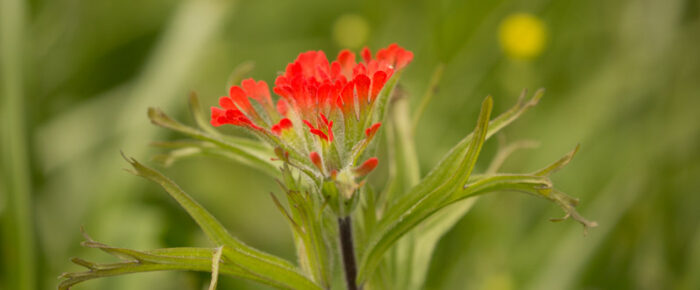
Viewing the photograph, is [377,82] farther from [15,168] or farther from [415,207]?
[15,168]

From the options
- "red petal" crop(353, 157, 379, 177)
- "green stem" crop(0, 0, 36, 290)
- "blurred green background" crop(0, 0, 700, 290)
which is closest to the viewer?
"red petal" crop(353, 157, 379, 177)

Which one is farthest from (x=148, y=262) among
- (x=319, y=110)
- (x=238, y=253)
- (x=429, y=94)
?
(x=429, y=94)

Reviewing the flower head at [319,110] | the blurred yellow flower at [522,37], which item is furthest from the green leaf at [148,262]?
the blurred yellow flower at [522,37]

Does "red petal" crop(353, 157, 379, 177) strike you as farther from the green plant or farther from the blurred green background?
the blurred green background

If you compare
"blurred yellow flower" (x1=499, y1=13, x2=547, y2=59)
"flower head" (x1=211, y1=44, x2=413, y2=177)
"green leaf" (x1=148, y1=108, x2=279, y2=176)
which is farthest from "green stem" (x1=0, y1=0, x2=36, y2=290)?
"blurred yellow flower" (x1=499, y1=13, x2=547, y2=59)

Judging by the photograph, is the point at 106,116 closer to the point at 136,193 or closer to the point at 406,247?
the point at 136,193

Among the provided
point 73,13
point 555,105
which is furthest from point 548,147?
point 73,13

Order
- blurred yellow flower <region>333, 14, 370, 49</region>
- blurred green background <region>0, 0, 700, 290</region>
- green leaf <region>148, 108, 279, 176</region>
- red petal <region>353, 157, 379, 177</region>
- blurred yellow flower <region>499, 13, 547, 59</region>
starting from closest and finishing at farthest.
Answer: red petal <region>353, 157, 379, 177</region> → green leaf <region>148, 108, 279, 176</region> → blurred green background <region>0, 0, 700, 290</region> → blurred yellow flower <region>499, 13, 547, 59</region> → blurred yellow flower <region>333, 14, 370, 49</region>
